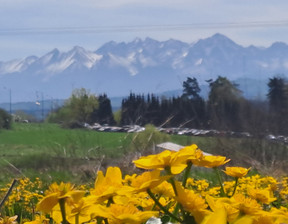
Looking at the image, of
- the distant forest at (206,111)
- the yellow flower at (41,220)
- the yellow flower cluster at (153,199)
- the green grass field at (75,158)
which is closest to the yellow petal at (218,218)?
the yellow flower cluster at (153,199)

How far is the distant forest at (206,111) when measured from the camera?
13359 millimetres

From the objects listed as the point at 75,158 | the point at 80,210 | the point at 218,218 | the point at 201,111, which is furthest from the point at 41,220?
the point at 201,111

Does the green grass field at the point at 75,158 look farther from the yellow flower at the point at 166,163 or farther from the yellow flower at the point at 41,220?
the yellow flower at the point at 166,163

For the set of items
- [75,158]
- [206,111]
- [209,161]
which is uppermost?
[209,161]

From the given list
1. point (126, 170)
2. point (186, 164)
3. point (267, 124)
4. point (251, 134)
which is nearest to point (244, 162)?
point (126, 170)

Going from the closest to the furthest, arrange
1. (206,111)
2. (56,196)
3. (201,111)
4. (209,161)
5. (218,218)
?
(218,218)
(56,196)
(209,161)
(206,111)
(201,111)

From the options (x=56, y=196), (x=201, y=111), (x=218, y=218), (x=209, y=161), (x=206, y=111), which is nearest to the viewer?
(x=218, y=218)

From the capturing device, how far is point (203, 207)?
0.94 metres

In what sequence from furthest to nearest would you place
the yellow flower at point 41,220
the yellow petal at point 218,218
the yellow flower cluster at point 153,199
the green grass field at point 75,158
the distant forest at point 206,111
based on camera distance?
the distant forest at point 206,111 → the green grass field at point 75,158 → the yellow flower at point 41,220 → the yellow flower cluster at point 153,199 → the yellow petal at point 218,218

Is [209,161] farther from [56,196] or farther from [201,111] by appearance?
[201,111]

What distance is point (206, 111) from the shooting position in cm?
2608

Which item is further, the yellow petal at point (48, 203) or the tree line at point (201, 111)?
the tree line at point (201, 111)

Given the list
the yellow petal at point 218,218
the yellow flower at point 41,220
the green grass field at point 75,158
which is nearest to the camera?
the yellow petal at point 218,218

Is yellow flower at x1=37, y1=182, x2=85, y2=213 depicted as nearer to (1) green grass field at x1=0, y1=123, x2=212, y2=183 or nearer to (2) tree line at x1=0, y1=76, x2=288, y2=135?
(1) green grass field at x1=0, y1=123, x2=212, y2=183
